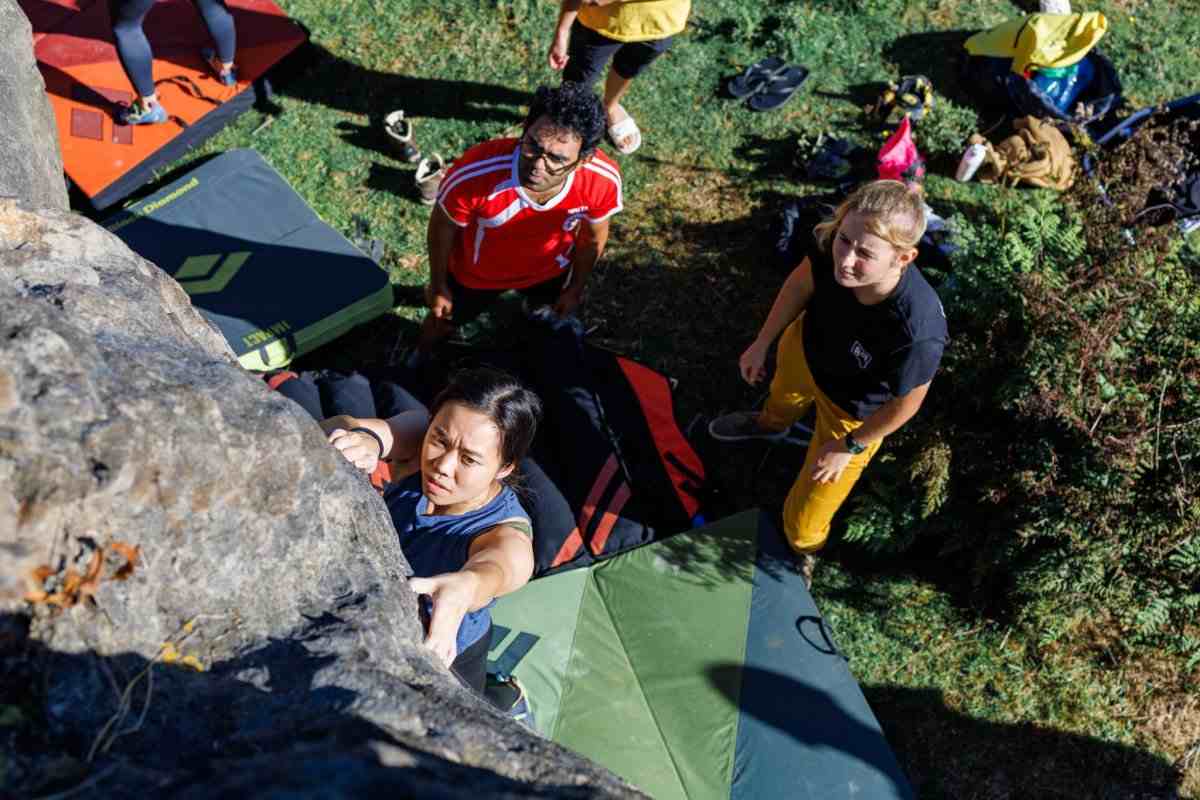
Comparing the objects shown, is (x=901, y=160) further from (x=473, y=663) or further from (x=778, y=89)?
(x=473, y=663)

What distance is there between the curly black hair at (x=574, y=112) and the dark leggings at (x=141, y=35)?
3.01 m

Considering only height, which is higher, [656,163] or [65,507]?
[65,507]

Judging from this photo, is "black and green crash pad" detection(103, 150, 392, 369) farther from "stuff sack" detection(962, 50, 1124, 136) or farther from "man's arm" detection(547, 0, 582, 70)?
"stuff sack" detection(962, 50, 1124, 136)

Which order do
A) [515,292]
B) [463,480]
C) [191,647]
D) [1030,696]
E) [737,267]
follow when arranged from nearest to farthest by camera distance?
[191,647], [463,480], [1030,696], [515,292], [737,267]

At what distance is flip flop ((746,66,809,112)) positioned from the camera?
6770mm

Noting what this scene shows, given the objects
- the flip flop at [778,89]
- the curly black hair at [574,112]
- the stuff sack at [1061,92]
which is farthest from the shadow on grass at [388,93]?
the stuff sack at [1061,92]

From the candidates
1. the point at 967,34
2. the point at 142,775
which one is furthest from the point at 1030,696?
the point at 967,34

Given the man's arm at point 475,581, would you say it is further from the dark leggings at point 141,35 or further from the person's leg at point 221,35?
the person's leg at point 221,35

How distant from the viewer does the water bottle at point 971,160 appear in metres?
6.32

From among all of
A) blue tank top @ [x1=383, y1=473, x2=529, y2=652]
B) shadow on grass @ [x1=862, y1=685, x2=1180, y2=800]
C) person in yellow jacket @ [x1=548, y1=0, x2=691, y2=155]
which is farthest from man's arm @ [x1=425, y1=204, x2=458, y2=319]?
shadow on grass @ [x1=862, y1=685, x2=1180, y2=800]

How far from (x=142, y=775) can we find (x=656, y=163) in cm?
571

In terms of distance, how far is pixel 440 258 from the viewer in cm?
466

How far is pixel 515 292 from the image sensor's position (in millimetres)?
5641

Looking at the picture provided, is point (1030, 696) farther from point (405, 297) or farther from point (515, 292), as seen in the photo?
point (405, 297)
